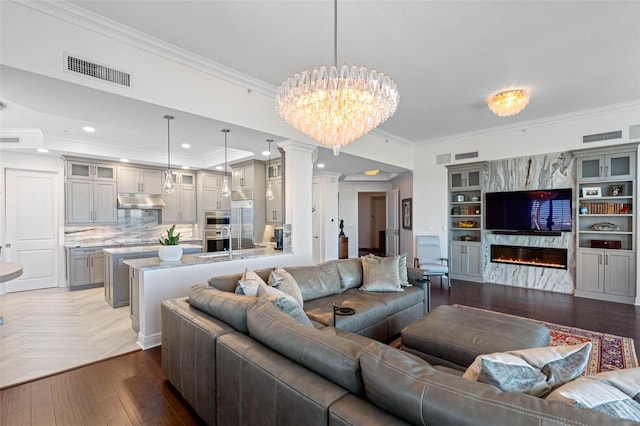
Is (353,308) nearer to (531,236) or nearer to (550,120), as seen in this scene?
(531,236)

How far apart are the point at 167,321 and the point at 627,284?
6730mm

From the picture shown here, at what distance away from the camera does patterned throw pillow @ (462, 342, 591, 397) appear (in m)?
1.10

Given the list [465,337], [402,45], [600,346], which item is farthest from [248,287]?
[600,346]

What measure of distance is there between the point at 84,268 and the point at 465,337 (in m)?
6.81

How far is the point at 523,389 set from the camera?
43.3 inches

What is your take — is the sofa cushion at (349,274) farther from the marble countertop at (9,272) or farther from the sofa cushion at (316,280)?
the marble countertop at (9,272)

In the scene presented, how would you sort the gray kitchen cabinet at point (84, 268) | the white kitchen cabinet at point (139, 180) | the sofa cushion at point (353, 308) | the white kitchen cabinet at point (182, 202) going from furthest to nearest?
the white kitchen cabinet at point (182, 202), the white kitchen cabinet at point (139, 180), the gray kitchen cabinet at point (84, 268), the sofa cushion at point (353, 308)

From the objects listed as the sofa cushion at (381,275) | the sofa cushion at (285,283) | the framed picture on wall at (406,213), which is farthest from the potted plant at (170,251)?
the framed picture on wall at (406,213)

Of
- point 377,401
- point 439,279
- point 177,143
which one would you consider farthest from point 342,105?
point 439,279

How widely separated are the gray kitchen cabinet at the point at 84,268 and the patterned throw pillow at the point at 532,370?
23.1 feet

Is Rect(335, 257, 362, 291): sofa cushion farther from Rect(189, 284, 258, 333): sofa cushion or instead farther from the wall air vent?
the wall air vent

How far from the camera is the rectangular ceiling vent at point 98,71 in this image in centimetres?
257

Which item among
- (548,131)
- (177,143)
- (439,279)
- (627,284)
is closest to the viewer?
(627,284)

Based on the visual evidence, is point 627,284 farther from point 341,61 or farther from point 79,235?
point 79,235
